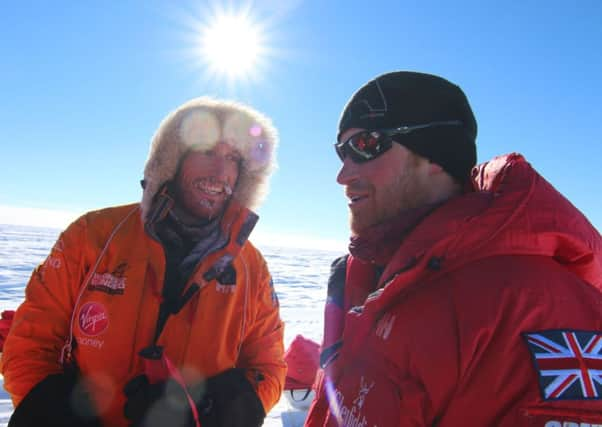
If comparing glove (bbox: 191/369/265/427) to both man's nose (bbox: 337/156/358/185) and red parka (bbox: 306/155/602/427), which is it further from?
man's nose (bbox: 337/156/358/185)

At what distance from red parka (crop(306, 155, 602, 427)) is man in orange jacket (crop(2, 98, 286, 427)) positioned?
956 mm

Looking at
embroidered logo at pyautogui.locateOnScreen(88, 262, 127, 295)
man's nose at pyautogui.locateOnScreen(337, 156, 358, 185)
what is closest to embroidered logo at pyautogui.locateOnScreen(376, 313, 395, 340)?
man's nose at pyautogui.locateOnScreen(337, 156, 358, 185)

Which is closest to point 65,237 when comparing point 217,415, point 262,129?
point 217,415

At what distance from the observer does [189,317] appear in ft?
6.02

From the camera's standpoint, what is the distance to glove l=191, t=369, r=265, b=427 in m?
1.70

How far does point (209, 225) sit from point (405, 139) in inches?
51.9

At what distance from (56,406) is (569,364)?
76.1 inches

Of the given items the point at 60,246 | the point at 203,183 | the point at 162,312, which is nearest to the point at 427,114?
the point at 203,183

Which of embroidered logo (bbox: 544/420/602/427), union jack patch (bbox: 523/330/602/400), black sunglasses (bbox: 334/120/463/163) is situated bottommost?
embroidered logo (bbox: 544/420/602/427)

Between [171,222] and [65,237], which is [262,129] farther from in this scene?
[65,237]

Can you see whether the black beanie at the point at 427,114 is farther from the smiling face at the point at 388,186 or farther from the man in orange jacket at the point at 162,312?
the man in orange jacket at the point at 162,312

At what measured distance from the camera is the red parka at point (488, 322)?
2.29 ft

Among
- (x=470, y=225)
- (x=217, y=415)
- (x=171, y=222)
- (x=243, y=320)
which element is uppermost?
(x=470, y=225)

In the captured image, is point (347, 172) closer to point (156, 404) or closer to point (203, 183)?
point (203, 183)
